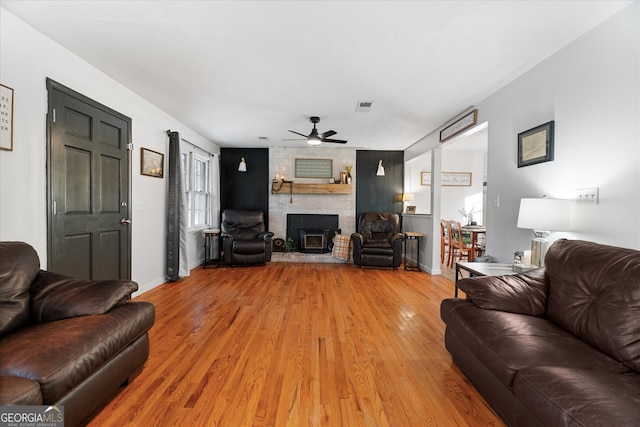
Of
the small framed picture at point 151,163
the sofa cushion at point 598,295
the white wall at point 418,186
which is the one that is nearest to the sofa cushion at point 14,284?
the small framed picture at point 151,163

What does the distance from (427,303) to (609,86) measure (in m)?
2.49

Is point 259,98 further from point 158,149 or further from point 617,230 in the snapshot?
point 617,230

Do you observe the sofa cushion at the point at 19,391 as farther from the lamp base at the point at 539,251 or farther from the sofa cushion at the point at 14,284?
the lamp base at the point at 539,251

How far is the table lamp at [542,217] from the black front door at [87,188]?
3.89m

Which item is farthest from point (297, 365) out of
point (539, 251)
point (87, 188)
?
point (87, 188)

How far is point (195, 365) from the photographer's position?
6.44ft

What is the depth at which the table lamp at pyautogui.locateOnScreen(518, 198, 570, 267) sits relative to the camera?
6.89ft

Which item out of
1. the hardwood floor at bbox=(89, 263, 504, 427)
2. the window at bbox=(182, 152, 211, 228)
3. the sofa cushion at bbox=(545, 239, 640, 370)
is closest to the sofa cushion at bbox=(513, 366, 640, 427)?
the sofa cushion at bbox=(545, 239, 640, 370)

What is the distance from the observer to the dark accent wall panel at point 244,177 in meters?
6.43

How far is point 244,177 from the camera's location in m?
6.44

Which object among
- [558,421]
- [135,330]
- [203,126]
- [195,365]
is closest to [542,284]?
[558,421]

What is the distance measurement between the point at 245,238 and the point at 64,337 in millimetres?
4092

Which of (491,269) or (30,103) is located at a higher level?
(30,103)

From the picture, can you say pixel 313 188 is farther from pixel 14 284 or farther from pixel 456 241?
pixel 14 284
